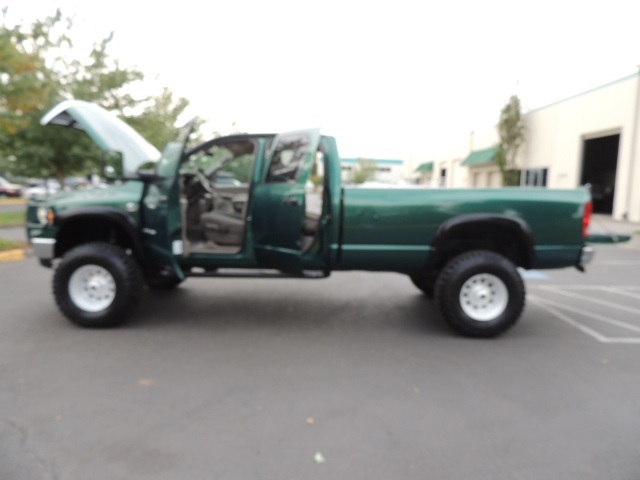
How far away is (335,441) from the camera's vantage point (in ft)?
8.98

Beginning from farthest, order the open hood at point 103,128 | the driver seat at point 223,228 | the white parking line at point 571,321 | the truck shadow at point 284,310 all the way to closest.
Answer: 1. the driver seat at point 223,228
2. the truck shadow at point 284,310
3. the white parking line at point 571,321
4. the open hood at point 103,128

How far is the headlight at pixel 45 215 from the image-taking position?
15.0 feet

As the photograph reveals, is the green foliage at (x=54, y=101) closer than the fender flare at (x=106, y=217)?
No

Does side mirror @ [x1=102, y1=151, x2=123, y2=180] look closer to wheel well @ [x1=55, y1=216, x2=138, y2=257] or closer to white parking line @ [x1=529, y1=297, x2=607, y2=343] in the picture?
wheel well @ [x1=55, y1=216, x2=138, y2=257]

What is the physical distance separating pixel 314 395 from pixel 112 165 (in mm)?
3029

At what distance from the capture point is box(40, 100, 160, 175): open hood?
14.7ft

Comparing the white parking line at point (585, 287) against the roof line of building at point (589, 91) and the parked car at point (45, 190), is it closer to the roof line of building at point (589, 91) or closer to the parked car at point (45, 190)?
the parked car at point (45, 190)

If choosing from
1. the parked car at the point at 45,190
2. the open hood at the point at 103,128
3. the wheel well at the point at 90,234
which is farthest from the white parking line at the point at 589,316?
the parked car at the point at 45,190

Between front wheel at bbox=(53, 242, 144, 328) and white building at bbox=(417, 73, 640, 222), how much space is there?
35.7 feet

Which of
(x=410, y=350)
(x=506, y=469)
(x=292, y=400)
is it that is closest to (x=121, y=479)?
(x=292, y=400)

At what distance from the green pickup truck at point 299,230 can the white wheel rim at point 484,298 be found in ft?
0.04

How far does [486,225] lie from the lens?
15.4 ft

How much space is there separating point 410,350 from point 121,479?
2625 mm

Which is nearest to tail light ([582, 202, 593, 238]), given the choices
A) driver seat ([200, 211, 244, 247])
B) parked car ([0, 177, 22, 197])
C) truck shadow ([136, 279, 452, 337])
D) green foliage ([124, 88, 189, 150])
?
truck shadow ([136, 279, 452, 337])
